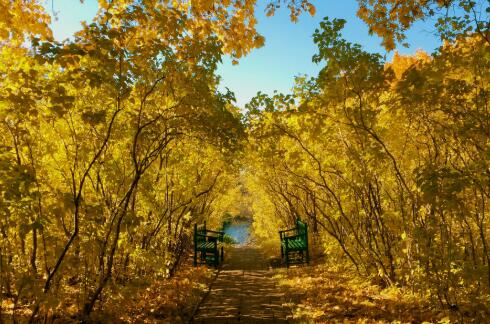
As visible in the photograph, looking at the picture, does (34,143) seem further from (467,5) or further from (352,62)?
(467,5)

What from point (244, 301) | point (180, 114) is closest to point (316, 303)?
point (244, 301)

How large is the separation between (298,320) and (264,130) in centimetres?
342

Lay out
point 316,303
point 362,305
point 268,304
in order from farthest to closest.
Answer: point 268,304
point 316,303
point 362,305

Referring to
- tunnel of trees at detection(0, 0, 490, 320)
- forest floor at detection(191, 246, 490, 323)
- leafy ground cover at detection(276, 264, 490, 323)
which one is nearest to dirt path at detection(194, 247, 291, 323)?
forest floor at detection(191, 246, 490, 323)

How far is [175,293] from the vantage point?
7176mm

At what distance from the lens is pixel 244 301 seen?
6906mm

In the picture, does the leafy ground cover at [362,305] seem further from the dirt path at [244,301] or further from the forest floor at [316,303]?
the dirt path at [244,301]

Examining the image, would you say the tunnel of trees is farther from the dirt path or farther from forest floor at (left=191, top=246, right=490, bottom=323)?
the dirt path

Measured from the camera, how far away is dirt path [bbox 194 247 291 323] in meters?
5.84

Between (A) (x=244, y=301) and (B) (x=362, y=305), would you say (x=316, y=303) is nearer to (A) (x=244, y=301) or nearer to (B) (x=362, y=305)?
(B) (x=362, y=305)

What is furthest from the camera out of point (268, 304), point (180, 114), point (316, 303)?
point (268, 304)

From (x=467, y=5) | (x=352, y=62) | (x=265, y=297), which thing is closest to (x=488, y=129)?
(x=467, y=5)

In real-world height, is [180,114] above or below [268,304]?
above

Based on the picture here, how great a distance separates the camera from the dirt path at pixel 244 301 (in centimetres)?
584
